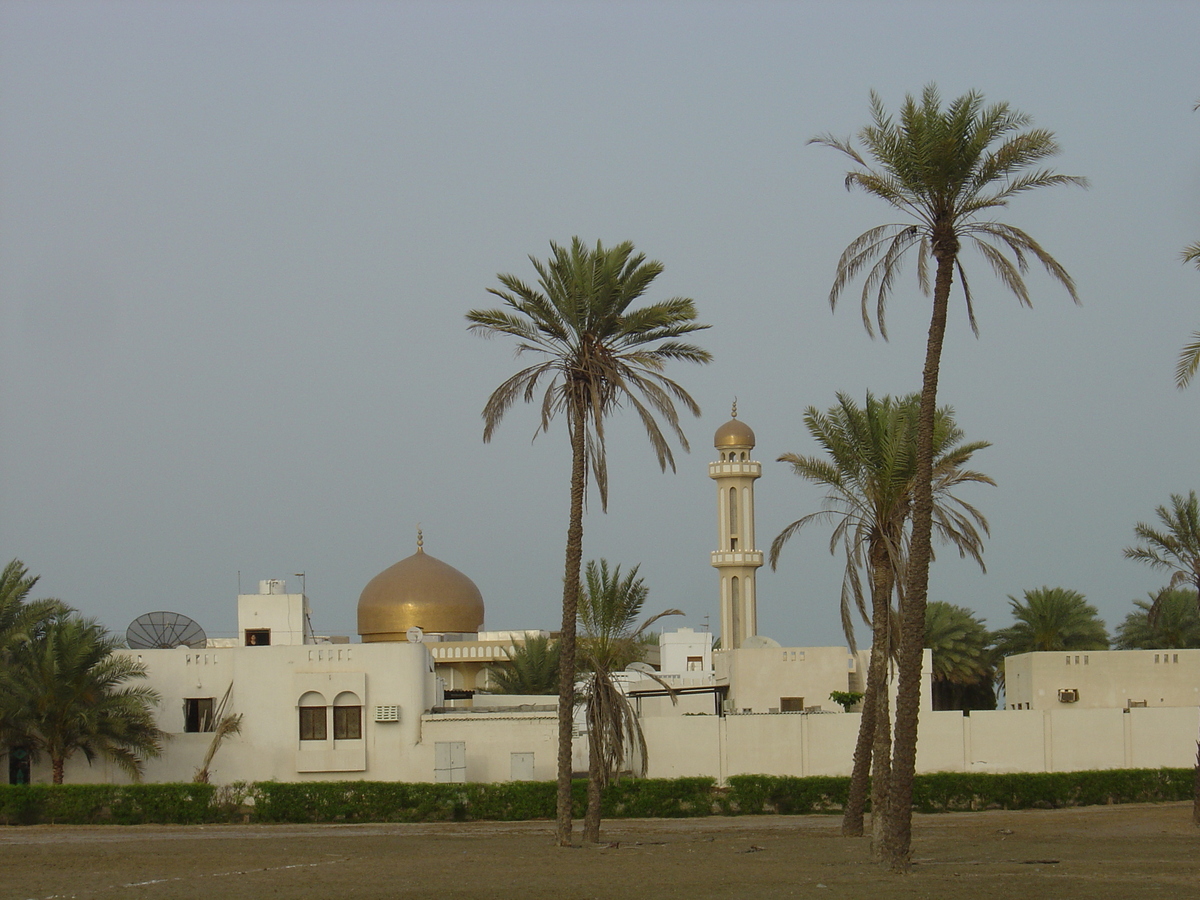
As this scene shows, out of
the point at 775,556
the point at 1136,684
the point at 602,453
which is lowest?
the point at 1136,684

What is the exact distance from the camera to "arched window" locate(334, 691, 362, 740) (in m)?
36.0

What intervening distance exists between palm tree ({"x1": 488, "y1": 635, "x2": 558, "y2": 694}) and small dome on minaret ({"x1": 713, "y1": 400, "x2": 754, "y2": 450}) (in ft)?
61.7

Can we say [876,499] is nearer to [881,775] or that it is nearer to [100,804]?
[881,775]

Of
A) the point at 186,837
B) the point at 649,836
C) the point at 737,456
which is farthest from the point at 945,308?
the point at 737,456

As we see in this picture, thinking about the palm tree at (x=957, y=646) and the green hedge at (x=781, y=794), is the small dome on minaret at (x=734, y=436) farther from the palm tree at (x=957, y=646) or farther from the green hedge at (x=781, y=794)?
the green hedge at (x=781, y=794)

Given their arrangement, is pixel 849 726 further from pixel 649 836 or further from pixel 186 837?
pixel 186 837

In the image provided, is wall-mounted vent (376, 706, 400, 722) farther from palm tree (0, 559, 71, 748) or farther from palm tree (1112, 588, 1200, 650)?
palm tree (1112, 588, 1200, 650)

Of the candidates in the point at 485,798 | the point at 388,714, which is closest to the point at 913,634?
the point at 485,798

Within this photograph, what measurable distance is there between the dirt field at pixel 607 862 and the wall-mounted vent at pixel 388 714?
479 centimetres

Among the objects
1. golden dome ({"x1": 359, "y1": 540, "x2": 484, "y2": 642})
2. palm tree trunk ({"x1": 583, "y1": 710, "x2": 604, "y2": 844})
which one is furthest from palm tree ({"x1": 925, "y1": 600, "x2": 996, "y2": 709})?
palm tree trunk ({"x1": 583, "y1": 710, "x2": 604, "y2": 844})

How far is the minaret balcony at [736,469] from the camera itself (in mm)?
63156

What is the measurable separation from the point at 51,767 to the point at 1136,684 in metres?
29.2

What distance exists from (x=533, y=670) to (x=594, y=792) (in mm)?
21131

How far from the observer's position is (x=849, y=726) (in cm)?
3738
